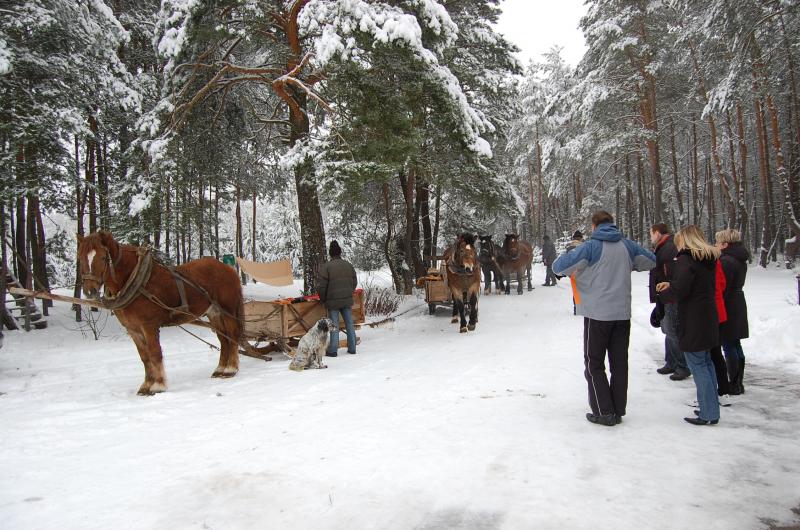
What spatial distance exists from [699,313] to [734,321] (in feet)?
4.08

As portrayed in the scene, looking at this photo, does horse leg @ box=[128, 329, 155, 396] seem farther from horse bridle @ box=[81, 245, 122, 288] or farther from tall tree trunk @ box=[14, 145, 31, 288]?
tall tree trunk @ box=[14, 145, 31, 288]

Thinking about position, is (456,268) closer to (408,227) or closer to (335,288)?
(335,288)

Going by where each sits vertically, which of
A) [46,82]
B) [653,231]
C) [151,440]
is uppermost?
[46,82]

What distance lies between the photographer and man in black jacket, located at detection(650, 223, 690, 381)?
228 inches

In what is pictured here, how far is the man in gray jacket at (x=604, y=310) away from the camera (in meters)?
4.50

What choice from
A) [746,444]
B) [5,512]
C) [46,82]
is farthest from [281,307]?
[46,82]

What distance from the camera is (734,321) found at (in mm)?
5277

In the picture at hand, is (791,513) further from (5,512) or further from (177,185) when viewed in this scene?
(177,185)

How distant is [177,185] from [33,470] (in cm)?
807

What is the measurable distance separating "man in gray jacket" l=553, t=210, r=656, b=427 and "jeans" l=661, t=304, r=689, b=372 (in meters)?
1.45

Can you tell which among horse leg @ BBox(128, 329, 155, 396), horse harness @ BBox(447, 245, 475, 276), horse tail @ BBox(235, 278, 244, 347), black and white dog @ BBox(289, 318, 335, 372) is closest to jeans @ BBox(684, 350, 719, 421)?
black and white dog @ BBox(289, 318, 335, 372)

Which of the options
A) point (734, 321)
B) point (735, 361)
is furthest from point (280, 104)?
point (735, 361)

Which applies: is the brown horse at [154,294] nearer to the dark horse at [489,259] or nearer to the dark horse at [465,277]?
the dark horse at [465,277]

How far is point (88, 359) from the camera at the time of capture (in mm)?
8859
